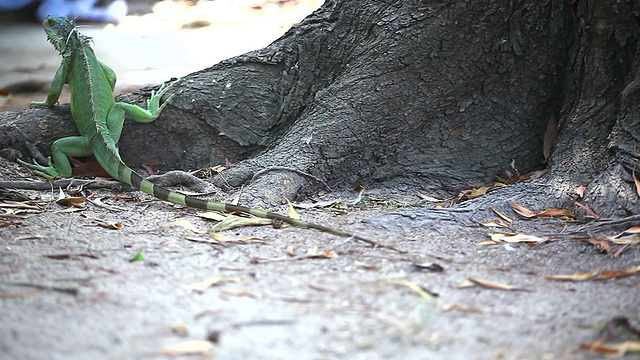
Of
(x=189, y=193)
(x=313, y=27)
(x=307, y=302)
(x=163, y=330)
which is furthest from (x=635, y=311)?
(x=313, y=27)

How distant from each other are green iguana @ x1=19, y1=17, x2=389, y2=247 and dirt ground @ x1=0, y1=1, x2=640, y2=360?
911 millimetres

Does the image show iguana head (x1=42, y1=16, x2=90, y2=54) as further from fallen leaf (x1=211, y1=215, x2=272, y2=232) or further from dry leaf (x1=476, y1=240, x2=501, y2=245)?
dry leaf (x1=476, y1=240, x2=501, y2=245)

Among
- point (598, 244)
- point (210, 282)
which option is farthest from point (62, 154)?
point (598, 244)

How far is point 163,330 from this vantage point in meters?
2.14

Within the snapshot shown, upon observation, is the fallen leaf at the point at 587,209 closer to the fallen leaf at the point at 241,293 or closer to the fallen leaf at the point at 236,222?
the fallen leaf at the point at 236,222

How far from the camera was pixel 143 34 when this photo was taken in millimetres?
9344

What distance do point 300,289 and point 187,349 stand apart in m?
0.64

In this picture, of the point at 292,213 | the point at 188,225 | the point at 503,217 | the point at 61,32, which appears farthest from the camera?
the point at 61,32

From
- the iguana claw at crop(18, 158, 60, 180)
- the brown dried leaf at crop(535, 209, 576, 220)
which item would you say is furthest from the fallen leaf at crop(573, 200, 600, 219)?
the iguana claw at crop(18, 158, 60, 180)

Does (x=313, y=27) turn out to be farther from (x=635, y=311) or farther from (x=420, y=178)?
(x=635, y=311)

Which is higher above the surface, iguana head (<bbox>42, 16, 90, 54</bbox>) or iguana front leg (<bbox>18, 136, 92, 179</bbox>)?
iguana head (<bbox>42, 16, 90, 54</bbox>)

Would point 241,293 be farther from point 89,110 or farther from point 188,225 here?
point 89,110

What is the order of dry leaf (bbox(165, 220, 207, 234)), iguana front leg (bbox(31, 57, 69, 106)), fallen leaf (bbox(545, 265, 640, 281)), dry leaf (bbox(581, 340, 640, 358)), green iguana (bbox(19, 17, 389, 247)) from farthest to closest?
iguana front leg (bbox(31, 57, 69, 106)), green iguana (bbox(19, 17, 389, 247)), dry leaf (bbox(165, 220, 207, 234)), fallen leaf (bbox(545, 265, 640, 281)), dry leaf (bbox(581, 340, 640, 358))

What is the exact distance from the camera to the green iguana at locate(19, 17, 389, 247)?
15.2 ft
